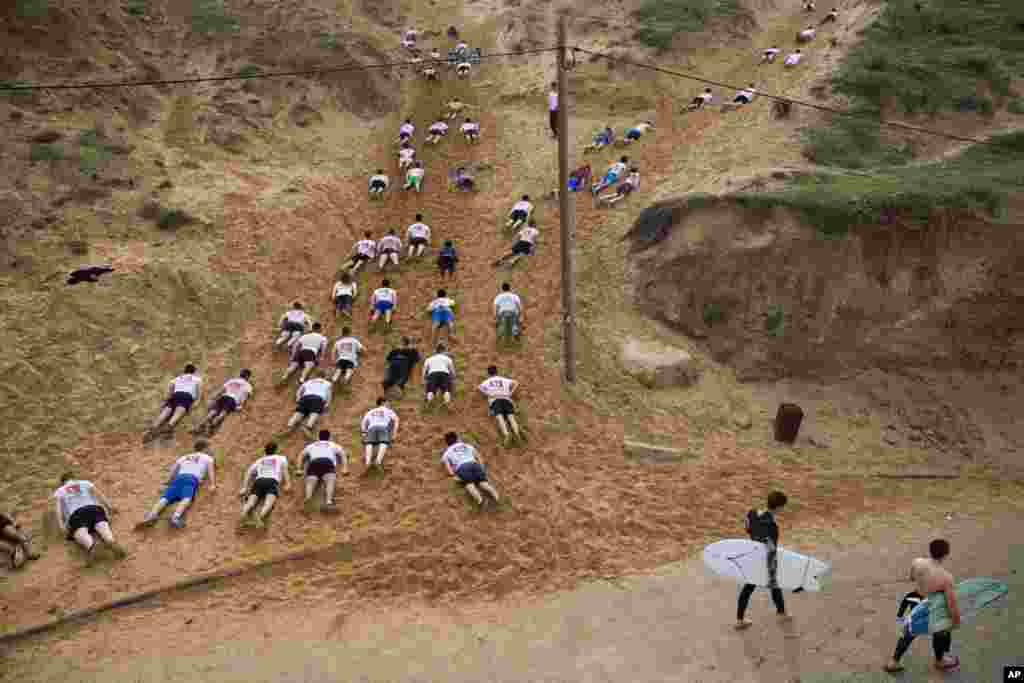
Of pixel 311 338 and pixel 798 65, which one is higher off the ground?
pixel 798 65

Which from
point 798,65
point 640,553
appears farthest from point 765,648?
point 798,65

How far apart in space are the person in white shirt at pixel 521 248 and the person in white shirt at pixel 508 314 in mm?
2982

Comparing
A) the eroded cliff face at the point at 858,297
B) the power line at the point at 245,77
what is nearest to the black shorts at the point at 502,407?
the eroded cliff face at the point at 858,297

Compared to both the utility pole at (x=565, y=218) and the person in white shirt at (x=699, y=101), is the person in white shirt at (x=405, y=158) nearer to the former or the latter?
the utility pole at (x=565, y=218)

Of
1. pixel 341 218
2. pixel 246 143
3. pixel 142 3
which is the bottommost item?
pixel 341 218

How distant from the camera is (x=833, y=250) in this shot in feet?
50.1

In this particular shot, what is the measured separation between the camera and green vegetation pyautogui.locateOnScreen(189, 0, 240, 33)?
2938cm

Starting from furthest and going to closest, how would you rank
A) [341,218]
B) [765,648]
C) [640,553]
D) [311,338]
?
1. [341,218]
2. [311,338]
3. [640,553]
4. [765,648]

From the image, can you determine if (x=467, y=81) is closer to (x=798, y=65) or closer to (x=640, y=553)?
(x=798, y=65)

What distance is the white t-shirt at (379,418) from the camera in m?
12.2

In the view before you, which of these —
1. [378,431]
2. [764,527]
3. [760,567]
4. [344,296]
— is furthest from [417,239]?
[760,567]

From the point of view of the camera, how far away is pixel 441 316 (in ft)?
51.2

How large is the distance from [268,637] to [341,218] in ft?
48.5

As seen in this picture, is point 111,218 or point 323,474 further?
point 111,218
